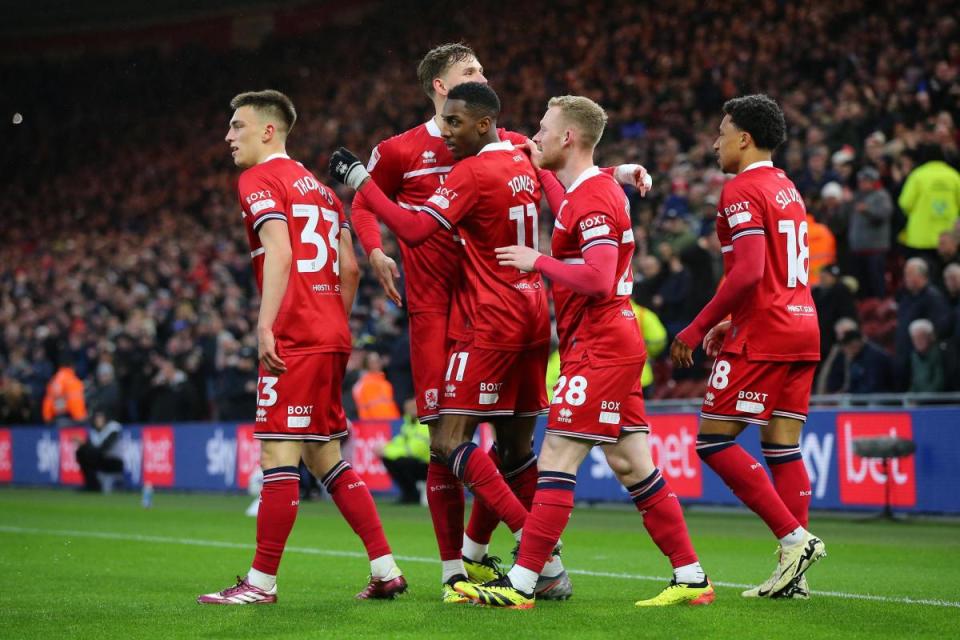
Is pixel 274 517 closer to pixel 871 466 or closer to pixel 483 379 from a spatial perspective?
pixel 483 379

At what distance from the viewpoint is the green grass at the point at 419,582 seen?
5.69 m

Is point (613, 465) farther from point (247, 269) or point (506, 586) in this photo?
point (247, 269)

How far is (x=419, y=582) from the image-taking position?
782 cm

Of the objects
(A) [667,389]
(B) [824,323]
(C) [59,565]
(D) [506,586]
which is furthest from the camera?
(A) [667,389]

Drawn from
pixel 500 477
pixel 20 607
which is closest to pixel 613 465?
pixel 500 477

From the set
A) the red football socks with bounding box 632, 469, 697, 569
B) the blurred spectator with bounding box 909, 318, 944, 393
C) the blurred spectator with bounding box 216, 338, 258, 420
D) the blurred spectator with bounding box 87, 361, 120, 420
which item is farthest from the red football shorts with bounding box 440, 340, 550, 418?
the blurred spectator with bounding box 87, 361, 120, 420

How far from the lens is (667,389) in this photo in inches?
621

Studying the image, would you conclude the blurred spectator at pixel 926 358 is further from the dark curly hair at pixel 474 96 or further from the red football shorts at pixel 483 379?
the dark curly hair at pixel 474 96

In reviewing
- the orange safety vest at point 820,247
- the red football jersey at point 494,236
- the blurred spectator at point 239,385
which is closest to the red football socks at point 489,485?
the red football jersey at point 494,236

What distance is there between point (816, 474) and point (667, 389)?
9.56 ft

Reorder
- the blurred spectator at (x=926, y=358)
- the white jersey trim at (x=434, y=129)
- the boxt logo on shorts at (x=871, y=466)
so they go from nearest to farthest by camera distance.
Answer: the white jersey trim at (x=434, y=129), the boxt logo on shorts at (x=871, y=466), the blurred spectator at (x=926, y=358)

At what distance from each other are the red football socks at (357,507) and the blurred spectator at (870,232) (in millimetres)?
9417

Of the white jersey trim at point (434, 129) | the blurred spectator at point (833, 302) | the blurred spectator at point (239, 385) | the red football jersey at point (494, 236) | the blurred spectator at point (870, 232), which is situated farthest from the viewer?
the blurred spectator at point (239, 385)

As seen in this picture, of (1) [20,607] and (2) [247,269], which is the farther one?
(2) [247,269]
